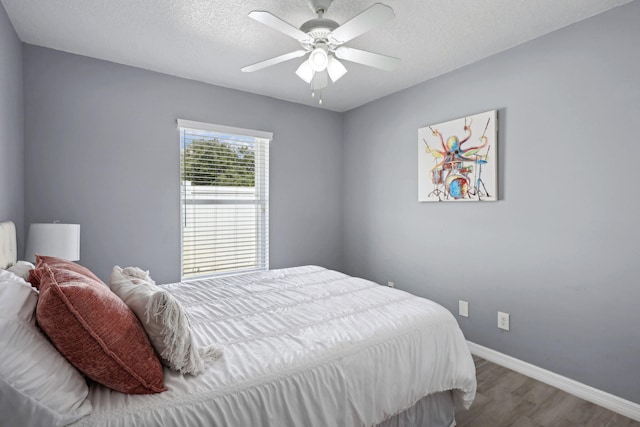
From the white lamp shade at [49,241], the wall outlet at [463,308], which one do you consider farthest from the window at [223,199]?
the wall outlet at [463,308]

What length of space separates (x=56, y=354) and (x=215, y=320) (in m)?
0.76

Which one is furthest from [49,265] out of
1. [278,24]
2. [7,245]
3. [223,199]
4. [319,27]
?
[223,199]

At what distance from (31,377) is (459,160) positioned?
9.55 feet

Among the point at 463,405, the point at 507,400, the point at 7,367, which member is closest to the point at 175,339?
the point at 7,367

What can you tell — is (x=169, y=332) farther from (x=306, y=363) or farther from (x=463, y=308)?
(x=463, y=308)

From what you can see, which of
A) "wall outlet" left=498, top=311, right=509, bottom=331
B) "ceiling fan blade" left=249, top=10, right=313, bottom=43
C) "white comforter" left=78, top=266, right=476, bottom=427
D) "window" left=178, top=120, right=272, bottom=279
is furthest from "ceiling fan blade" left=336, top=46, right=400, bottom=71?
"wall outlet" left=498, top=311, right=509, bottom=331

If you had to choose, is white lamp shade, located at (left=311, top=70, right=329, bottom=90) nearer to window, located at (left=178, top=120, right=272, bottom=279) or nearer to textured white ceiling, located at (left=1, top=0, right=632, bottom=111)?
textured white ceiling, located at (left=1, top=0, right=632, bottom=111)

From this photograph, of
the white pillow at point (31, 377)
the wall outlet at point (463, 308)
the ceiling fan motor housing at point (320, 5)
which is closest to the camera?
the white pillow at point (31, 377)

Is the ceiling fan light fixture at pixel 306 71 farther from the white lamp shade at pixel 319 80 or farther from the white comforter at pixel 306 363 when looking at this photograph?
the white comforter at pixel 306 363

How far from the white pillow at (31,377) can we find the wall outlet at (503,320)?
2.69 meters

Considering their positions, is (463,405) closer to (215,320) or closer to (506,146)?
(215,320)

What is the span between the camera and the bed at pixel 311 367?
1044 mm

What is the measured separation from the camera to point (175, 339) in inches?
44.3

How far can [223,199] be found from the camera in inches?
132
